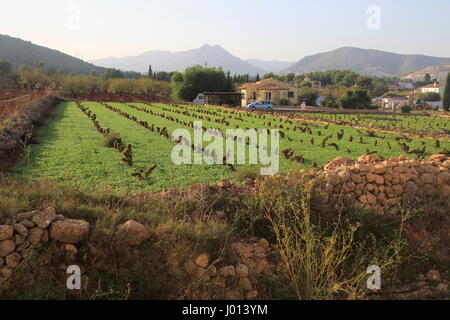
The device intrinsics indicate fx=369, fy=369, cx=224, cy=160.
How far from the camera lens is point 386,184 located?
22.4 ft

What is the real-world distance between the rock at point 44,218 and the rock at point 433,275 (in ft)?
15.5

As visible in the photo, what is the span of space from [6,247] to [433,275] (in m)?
5.12

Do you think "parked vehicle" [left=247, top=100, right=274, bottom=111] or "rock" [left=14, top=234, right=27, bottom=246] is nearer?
"rock" [left=14, top=234, right=27, bottom=246]

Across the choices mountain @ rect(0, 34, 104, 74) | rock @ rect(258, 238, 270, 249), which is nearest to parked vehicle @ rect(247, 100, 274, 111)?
rock @ rect(258, 238, 270, 249)

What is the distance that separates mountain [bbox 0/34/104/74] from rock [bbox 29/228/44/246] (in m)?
109

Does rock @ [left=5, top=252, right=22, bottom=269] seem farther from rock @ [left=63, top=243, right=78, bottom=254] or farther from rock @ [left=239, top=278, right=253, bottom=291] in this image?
rock @ [left=239, top=278, right=253, bottom=291]

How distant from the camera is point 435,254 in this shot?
5.31 metres

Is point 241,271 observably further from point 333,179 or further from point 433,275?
point 333,179

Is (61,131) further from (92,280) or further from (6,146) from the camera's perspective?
(92,280)

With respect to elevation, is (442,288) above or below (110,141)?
below

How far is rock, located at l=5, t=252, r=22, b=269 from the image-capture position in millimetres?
3702

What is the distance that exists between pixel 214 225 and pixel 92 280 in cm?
161

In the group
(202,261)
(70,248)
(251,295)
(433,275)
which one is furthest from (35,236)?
(433,275)
